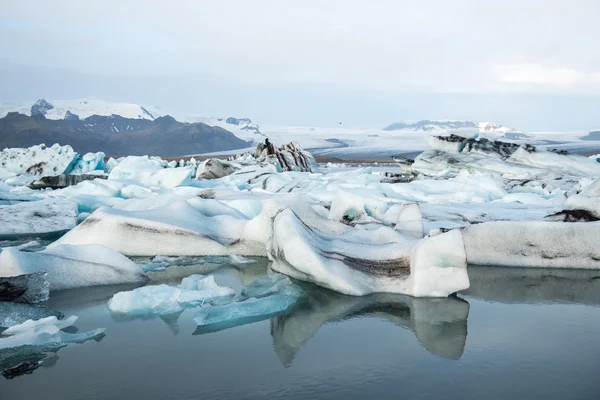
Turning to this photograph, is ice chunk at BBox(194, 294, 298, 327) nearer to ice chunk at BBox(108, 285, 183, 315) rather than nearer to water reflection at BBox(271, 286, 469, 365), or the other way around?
water reflection at BBox(271, 286, 469, 365)

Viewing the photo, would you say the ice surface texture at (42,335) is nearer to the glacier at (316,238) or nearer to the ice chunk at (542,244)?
the glacier at (316,238)

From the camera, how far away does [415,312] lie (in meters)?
3.30

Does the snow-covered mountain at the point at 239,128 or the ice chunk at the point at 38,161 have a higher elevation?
the snow-covered mountain at the point at 239,128

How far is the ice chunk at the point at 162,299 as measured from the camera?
331 cm

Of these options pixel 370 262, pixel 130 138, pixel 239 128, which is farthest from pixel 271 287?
pixel 239 128

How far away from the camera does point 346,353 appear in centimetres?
259

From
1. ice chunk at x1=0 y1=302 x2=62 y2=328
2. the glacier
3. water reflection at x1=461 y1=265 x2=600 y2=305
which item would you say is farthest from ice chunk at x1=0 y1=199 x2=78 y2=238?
water reflection at x1=461 y1=265 x2=600 y2=305

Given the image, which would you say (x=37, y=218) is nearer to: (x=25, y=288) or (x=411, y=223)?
(x=25, y=288)

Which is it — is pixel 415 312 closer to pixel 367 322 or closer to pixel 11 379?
pixel 367 322

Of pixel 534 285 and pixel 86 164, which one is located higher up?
pixel 534 285

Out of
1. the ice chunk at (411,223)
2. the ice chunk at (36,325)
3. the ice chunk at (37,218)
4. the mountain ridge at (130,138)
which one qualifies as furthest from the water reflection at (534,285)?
the mountain ridge at (130,138)

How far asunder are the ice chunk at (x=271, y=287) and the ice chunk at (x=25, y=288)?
1346 mm

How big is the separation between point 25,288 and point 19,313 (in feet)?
1.01

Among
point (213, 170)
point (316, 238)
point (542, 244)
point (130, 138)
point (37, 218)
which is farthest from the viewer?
point (130, 138)
